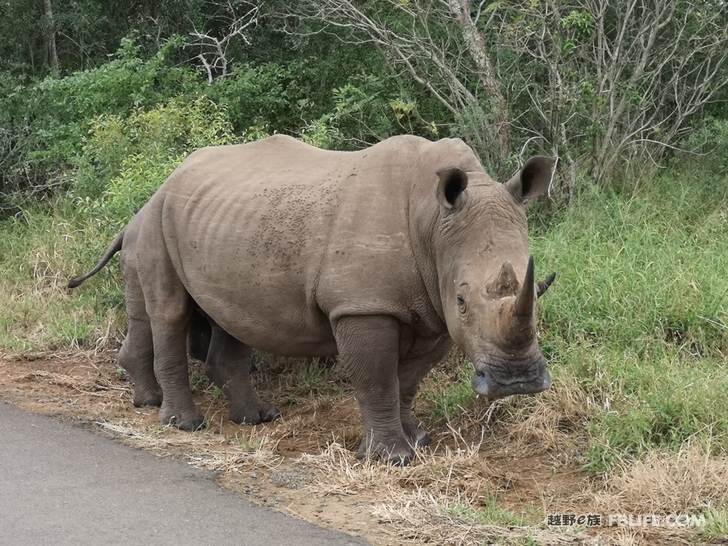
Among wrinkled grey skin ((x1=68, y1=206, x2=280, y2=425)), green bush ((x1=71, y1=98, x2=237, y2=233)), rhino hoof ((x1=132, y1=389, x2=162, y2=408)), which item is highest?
green bush ((x1=71, y1=98, x2=237, y2=233))

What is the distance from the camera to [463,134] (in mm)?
8773

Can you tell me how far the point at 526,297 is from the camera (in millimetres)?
4520

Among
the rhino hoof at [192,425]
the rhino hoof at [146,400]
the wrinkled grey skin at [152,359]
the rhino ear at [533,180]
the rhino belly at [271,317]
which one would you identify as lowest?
the rhino hoof at [146,400]

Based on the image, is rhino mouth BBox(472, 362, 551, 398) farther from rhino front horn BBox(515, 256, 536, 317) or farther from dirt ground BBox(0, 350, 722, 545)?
dirt ground BBox(0, 350, 722, 545)

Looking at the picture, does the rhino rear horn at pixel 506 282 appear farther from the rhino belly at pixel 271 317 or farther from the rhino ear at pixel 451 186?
the rhino belly at pixel 271 317

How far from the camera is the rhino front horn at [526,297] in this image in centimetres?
443

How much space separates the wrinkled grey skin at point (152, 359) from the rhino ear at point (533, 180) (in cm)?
223

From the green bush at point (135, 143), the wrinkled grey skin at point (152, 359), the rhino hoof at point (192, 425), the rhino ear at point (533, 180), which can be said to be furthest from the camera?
the green bush at point (135, 143)

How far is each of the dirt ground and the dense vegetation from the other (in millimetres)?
554

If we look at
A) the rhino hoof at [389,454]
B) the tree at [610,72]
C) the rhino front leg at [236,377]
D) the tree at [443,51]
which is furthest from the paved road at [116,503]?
the tree at [610,72]

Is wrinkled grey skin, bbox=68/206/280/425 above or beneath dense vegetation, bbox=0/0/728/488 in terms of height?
beneath

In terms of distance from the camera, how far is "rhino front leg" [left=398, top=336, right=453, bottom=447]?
5791 mm

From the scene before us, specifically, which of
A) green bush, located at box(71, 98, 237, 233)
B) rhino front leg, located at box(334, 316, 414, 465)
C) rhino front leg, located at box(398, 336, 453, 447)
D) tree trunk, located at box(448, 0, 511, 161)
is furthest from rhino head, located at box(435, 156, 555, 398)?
green bush, located at box(71, 98, 237, 233)

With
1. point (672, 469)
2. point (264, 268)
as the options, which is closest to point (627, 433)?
point (672, 469)
